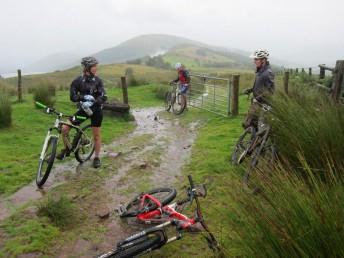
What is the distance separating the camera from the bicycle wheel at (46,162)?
6.45 meters

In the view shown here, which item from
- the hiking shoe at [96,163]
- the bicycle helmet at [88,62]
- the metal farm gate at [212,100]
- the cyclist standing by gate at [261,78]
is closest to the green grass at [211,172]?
the metal farm gate at [212,100]

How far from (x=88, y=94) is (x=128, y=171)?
158 centimetres

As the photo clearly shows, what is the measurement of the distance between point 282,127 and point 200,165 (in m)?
2.51

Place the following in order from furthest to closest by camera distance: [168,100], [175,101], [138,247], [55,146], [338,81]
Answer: [168,100]
[175,101]
[338,81]
[55,146]
[138,247]

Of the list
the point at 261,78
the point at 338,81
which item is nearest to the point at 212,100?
the point at 338,81

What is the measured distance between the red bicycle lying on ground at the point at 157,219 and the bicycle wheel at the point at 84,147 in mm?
2603

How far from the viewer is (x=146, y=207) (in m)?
4.98

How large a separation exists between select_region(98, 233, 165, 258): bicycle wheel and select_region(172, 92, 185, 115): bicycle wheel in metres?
10.7

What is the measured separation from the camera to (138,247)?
386cm

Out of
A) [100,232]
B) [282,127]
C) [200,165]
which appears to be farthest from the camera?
[200,165]

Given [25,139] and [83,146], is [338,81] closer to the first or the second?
[83,146]

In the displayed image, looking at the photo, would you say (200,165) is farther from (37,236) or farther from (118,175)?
(37,236)

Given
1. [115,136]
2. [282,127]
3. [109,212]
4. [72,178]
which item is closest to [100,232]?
[109,212]

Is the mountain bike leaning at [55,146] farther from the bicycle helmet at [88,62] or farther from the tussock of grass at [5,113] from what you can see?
the tussock of grass at [5,113]
